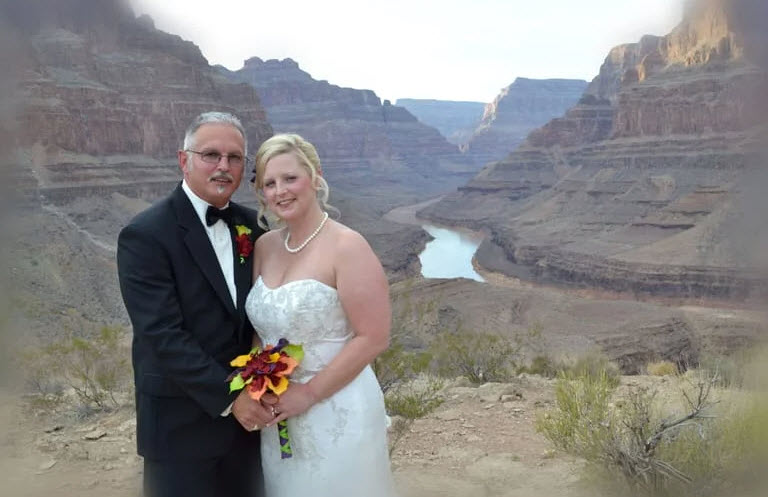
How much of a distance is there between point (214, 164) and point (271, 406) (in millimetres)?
1108

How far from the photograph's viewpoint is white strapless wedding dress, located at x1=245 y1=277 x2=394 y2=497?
3025mm

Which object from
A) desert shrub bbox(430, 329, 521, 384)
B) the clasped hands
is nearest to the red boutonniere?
the clasped hands

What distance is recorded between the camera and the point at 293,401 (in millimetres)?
3057

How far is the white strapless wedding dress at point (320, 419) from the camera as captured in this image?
303 centimetres

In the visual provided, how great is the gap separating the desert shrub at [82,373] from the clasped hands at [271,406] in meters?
6.51

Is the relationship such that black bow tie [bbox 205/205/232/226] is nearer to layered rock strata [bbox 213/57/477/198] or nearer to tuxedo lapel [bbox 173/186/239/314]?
tuxedo lapel [bbox 173/186/239/314]

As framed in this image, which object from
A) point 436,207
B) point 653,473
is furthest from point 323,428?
point 436,207

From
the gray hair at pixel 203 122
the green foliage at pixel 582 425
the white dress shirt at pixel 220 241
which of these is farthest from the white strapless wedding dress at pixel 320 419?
the green foliage at pixel 582 425

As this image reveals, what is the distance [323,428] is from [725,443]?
3594 mm

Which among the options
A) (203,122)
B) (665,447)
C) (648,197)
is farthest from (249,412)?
→ (648,197)

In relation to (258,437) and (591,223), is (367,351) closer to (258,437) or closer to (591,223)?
(258,437)

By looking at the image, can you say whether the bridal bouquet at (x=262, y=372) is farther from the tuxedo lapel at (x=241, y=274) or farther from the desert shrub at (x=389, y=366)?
the desert shrub at (x=389, y=366)

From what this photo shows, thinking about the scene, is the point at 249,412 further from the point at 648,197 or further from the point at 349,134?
the point at 349,134

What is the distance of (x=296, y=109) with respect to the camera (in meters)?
137
